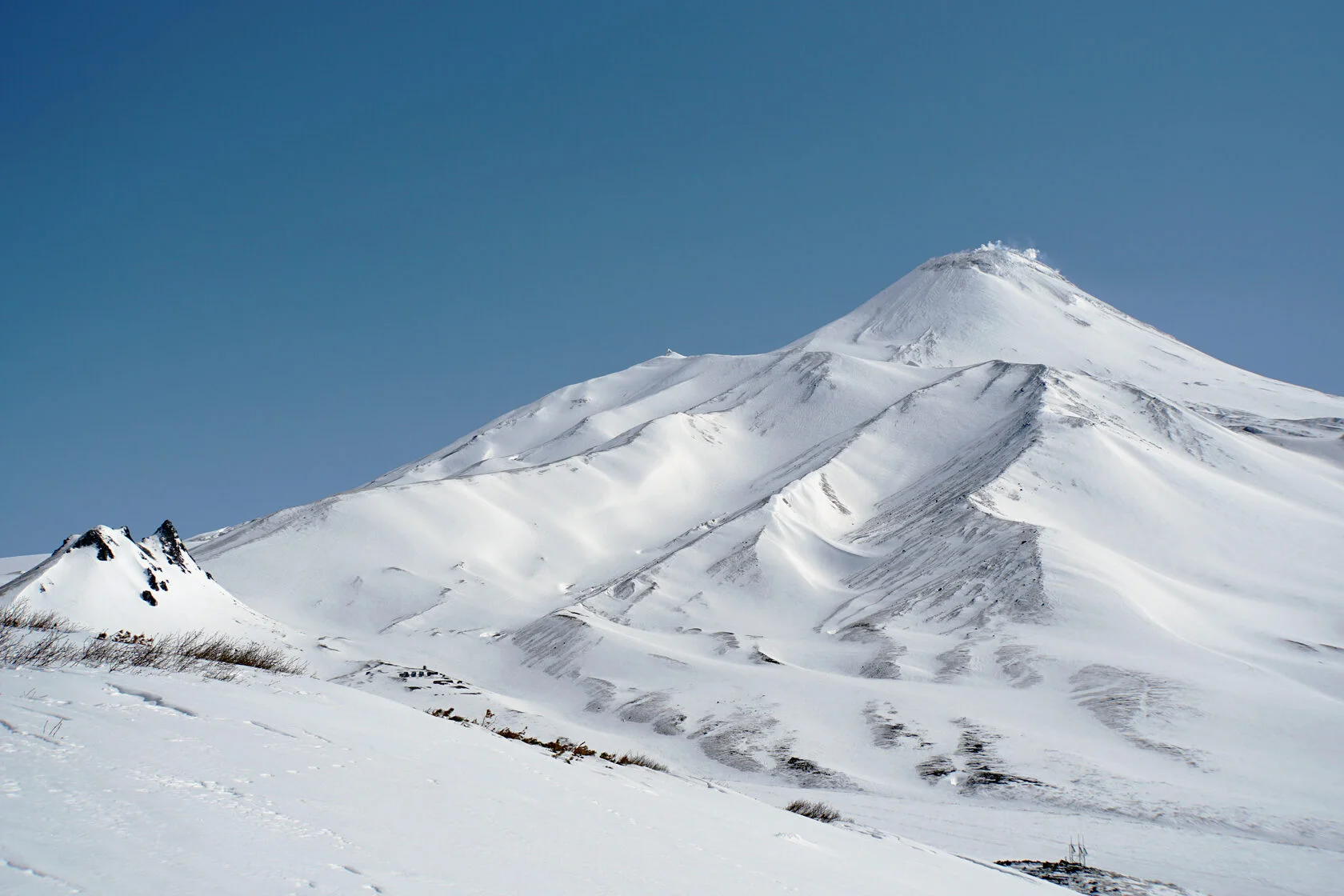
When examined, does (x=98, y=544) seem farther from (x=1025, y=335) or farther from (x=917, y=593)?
(x=1025, y=335)

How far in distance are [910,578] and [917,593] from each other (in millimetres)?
3330

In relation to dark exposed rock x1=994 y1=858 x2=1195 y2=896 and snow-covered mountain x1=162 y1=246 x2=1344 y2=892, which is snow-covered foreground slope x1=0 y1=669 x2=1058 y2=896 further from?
snow-covered mountain x1=162 y1=246 x2=1344 y2=892

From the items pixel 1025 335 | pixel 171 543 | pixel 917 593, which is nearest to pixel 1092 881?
pixel 171 543

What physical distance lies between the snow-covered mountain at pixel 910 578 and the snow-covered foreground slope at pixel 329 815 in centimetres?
1833

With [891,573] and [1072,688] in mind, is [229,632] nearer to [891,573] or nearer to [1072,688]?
[1072,688]

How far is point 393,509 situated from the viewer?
8188cm

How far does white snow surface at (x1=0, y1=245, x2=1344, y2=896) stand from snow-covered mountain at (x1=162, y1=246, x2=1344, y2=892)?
26cm

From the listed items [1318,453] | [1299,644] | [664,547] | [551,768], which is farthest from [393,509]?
[1318,453]

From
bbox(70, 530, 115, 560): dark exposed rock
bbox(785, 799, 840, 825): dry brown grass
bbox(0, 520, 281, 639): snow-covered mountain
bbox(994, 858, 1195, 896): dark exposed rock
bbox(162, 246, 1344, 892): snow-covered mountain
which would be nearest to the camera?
bbox(994, 858, 1195, 896): dark exposed rock

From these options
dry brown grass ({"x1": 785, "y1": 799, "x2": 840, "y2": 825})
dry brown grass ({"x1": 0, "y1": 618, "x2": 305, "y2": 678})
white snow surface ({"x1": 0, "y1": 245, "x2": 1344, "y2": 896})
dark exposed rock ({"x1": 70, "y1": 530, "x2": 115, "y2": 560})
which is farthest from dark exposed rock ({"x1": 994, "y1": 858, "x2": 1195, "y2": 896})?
dark exposed rock ({"x1": 70, "y1": 530, "x2": 115, "y2": 560})

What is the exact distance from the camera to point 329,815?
5.74m

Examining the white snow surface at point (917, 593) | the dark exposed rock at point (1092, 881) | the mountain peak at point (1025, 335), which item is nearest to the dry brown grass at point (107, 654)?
the white snow surface at point (917, 593)

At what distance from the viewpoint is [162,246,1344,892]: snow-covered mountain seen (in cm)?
3062

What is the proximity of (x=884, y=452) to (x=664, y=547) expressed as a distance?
25.0 metres
